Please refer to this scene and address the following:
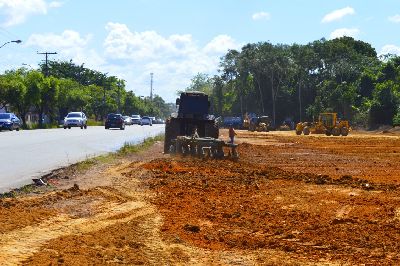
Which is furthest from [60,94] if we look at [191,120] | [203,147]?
[203,147]

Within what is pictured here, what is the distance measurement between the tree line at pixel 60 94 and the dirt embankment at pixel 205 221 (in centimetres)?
5905

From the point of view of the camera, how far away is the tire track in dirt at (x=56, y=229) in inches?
299

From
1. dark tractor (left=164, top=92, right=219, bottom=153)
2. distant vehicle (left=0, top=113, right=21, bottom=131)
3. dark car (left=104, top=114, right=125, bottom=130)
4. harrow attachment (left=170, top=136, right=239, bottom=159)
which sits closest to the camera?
harrow attachment (left=170, top=136, right=239, bottom=159)

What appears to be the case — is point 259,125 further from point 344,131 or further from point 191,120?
point 191,120

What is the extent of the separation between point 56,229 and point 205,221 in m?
2.35

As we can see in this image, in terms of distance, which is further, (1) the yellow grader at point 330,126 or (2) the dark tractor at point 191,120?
(1) the yellow grader at point 330,126

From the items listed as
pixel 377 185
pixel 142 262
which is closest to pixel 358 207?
pixel 377 185

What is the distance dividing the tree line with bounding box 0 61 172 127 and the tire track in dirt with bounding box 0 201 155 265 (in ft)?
204

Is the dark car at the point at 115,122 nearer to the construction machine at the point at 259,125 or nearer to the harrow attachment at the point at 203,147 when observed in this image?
the construction machine at the point at 259,125

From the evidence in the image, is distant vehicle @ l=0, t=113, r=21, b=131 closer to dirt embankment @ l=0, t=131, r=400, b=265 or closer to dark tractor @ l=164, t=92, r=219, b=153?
dark tractor @ l=164, t=92, r=219, b=153

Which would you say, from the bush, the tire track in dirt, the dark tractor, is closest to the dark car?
the bush

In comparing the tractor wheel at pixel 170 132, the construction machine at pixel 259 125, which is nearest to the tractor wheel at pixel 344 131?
the construction machine at pixel 259 125

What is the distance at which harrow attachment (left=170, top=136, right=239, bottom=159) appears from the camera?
2308 centimetres

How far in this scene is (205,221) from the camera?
1005 cm
